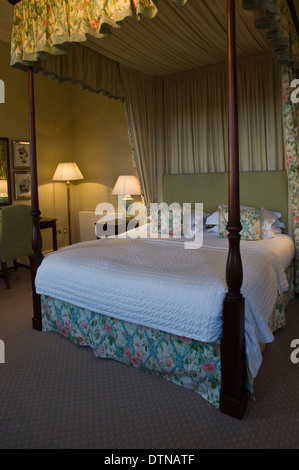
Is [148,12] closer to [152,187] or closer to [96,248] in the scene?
[96,248]

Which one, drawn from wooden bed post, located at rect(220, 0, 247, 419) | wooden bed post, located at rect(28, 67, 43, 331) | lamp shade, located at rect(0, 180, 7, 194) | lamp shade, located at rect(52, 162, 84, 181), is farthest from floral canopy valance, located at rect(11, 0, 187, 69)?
lamp shade, located at rect(52, 162, 84, 181)

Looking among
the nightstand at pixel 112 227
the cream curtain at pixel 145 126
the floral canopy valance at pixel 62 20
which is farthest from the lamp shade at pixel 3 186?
the floral canopy valance at pixel 62 20

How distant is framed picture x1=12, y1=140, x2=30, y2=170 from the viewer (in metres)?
4.77

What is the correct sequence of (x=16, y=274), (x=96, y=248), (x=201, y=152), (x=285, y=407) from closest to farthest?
(x=285, y=407) → (x=96, y=248) → (x=201, y=152) → (x=16, y=274)

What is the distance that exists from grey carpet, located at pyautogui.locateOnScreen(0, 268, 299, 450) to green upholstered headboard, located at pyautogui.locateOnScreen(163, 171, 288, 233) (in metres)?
1.66

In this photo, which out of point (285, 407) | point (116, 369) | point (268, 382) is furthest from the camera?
point (116, 369)

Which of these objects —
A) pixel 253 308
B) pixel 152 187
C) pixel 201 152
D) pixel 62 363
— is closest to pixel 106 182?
pixel 152 187

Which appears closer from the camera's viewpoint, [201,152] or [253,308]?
[253,308]

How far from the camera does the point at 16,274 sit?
4.70m

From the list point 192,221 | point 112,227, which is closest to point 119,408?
point 192,221

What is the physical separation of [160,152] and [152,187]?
0.48m

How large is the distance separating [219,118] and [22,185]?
2.89 meters

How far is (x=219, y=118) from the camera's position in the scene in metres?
4.00

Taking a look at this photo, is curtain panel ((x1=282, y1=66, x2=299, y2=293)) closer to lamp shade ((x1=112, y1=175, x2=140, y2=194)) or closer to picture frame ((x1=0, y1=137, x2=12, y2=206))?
lamp shade ((x1=112, y1=175, x2=140, y2=194))
